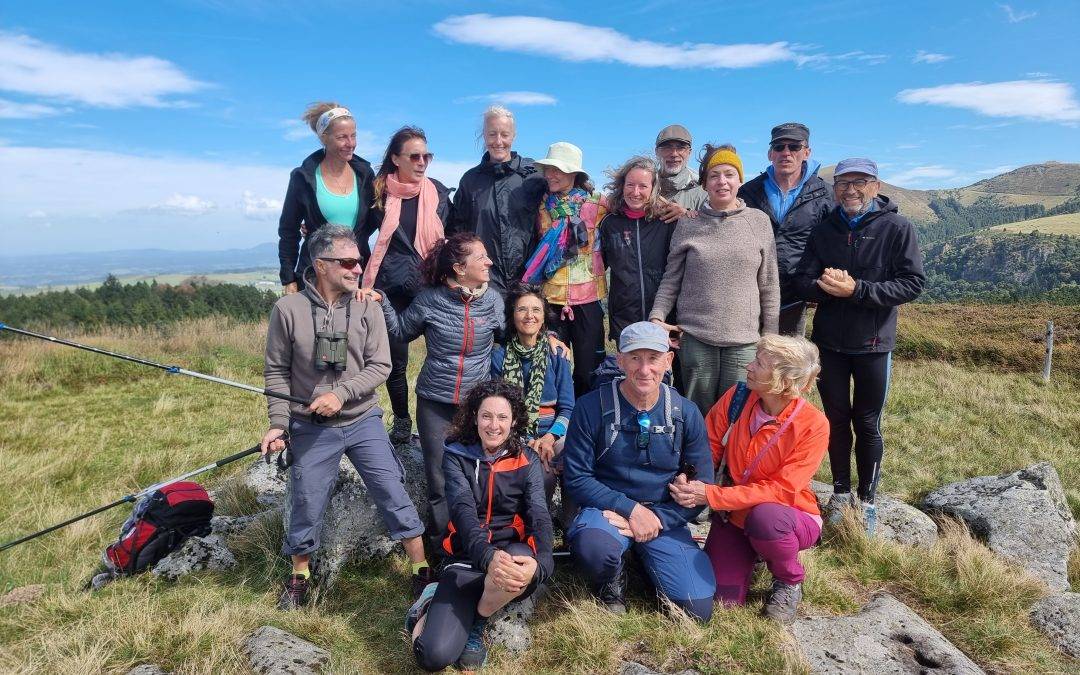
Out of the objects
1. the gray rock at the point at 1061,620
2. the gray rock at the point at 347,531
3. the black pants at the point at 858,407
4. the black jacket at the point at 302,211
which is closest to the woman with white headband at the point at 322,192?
the black jacket at the point at 302,211

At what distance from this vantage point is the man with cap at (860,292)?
4609 millimetres

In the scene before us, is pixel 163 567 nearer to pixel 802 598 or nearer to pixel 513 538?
pixel 513 538

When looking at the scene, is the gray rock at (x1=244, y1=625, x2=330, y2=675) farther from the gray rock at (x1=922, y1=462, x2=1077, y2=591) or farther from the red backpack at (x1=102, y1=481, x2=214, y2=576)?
the gray rock at (x1=922, y1=462, x2=1077, y2=591)

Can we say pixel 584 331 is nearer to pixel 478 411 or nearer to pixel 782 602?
pixel 478 411

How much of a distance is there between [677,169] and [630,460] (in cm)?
286

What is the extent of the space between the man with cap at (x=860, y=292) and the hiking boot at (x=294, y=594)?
172 inches

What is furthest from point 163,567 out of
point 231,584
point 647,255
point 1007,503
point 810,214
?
point 1007,503

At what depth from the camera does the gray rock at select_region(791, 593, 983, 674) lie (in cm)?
332

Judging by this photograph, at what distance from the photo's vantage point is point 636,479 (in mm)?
4039

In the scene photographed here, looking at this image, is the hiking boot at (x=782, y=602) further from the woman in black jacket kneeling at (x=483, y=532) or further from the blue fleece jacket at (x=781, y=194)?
the blue fleece jacket at (x=781, y=194)

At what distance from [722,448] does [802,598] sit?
1141 millimetres

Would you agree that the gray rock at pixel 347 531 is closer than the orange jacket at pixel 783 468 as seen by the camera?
No

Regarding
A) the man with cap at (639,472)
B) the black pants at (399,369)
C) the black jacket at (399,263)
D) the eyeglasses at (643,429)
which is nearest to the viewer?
the man with cap at (639,472)

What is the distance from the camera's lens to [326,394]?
4.09 meters
